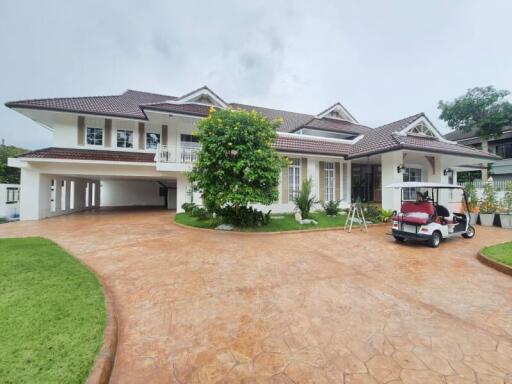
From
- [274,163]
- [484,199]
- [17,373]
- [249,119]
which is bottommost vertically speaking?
[17,373]

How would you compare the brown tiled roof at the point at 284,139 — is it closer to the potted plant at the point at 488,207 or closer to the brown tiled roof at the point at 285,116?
the potted plant at the point at 488,207

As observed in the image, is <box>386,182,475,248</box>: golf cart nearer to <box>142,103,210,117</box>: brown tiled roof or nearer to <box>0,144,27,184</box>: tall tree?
<box>142,103,210,117</box>: brown tiled roof

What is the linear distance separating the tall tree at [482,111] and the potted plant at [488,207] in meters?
17.1

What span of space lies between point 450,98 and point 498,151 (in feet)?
25.9

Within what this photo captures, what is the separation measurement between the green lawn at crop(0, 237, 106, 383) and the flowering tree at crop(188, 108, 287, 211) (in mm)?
4553

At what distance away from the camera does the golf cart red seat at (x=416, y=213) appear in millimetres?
6399

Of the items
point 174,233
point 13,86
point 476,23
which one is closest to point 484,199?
point 476,23

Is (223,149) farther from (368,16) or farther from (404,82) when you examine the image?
(404,82)

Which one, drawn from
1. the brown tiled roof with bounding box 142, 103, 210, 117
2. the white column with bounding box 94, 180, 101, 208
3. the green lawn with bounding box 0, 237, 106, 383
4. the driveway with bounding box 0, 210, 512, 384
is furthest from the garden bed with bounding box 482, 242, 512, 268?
the white column with bounding box 94, 180, 101, 208

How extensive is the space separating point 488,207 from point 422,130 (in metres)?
5.19

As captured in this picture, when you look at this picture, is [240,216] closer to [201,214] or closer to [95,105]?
[201,214]

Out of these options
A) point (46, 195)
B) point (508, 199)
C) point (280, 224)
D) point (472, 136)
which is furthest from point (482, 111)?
point (46, 195)

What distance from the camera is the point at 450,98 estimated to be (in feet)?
79.5

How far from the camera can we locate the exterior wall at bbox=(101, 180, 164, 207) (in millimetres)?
20109
